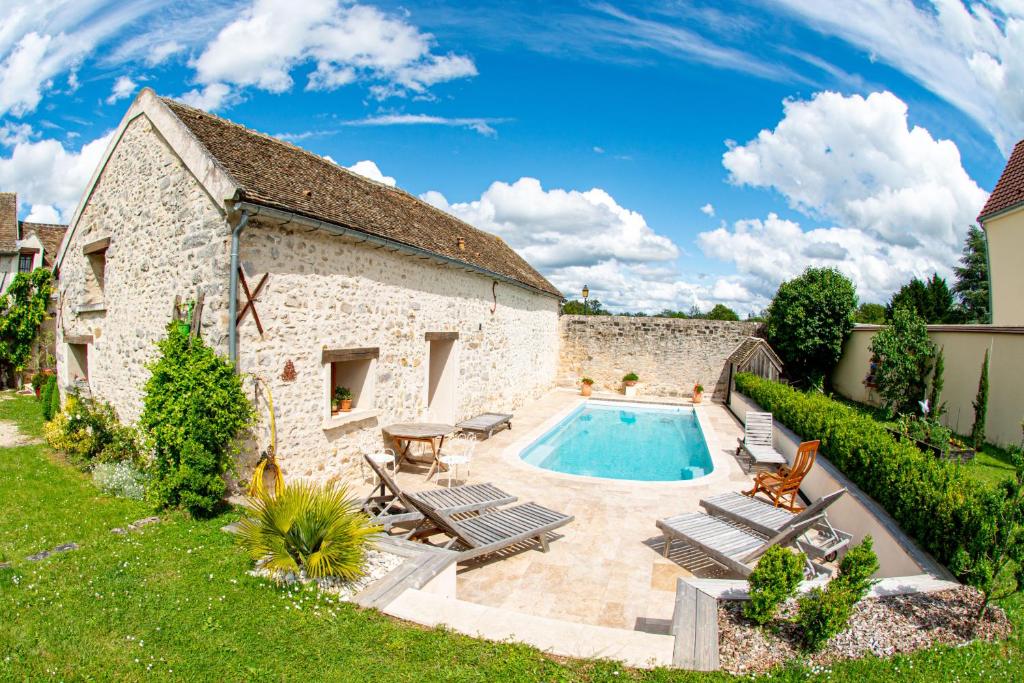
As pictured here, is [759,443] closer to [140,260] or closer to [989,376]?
[989,376]

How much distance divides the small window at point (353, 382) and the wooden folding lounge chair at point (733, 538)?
5.27m

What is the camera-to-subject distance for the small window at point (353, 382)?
29.0 ft

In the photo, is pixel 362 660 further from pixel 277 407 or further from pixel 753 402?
pixel 753 402

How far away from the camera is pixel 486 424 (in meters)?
12.7

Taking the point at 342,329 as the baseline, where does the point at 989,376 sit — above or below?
below

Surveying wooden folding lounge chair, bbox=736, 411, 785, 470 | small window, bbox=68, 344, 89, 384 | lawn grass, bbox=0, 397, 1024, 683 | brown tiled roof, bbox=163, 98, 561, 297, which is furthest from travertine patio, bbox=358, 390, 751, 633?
small window, bbox=68, 344, 89, 384

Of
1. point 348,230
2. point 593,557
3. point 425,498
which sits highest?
point 348,230

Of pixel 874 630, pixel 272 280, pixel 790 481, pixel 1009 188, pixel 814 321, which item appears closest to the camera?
pixel 874 630

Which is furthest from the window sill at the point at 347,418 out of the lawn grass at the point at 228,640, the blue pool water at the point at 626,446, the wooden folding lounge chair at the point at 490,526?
the blue pool water at the point at 626,446

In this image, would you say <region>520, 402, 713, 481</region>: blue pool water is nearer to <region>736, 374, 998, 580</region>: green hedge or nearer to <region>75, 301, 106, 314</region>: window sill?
<region>736, 374, 998, 580</region>: green hedge

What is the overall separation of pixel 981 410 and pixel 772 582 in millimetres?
10978

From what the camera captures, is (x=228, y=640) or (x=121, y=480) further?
(x=121, y=480)

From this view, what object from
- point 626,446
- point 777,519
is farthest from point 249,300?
point 626,446

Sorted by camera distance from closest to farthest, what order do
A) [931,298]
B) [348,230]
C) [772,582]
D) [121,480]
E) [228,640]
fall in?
[228,640] → [772,582] → [121,480] → [348,230] → [931,298]
